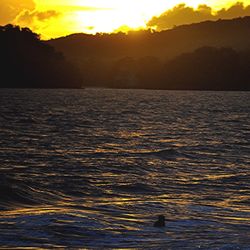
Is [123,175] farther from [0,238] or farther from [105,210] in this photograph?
[0,238]

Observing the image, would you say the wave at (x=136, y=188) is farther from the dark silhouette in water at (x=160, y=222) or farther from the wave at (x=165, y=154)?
the wave at (x=165, y=154)

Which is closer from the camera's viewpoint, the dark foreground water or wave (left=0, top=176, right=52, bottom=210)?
the dark foreground water

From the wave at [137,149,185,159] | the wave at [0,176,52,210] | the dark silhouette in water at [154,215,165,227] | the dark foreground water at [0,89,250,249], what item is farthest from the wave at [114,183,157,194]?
the wave at [137,149,185,159]

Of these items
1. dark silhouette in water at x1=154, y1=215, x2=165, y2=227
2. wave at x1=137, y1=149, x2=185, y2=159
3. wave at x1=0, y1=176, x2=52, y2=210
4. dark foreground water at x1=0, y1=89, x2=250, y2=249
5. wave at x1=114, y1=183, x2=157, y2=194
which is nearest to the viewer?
dark foreground water at x1=0, y1=89, x2=250, y2=249

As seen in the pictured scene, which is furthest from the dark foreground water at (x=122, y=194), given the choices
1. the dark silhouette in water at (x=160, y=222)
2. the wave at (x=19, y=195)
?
the dark silhouette in water at (x=160, y=222)

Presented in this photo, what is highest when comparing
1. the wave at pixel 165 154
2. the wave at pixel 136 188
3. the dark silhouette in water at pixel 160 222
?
the dark silhouette in water at pixel 160 222

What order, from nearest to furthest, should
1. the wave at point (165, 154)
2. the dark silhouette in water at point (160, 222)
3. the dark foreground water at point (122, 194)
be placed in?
1. the dark foreground water at point (122, 194)
2. the dark silhouette in water at point (160, 222)
3. the wave at point (165, 154)

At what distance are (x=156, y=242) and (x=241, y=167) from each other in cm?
1463

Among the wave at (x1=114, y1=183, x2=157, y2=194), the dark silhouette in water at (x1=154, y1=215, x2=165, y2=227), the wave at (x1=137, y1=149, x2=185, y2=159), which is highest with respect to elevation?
the dark silhouette in water at (x1=154, y1=215, x2=165, y2=227)

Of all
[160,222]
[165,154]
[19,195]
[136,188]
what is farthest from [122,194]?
[165,154]

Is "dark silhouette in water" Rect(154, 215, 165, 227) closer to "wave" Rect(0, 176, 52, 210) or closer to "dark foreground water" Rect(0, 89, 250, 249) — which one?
"dark foreground water" Rect(0, 89, 250, 249)

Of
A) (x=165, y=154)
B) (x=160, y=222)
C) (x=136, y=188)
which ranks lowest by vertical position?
(x=165, y=154)

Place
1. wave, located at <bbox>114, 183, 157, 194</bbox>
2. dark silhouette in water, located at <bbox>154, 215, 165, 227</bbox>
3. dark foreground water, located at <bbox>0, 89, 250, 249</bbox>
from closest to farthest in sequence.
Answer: dark foreground water, located at <bbox>0, 89, 250, 249</bbox> < dark silhouette in water, located at <bbox>154, 215, 165, 227</bbox> < wave, located at <bbox>114, 183, 157, 194</bbox>

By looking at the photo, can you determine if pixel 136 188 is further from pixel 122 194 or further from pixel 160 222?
pixel 160 222
